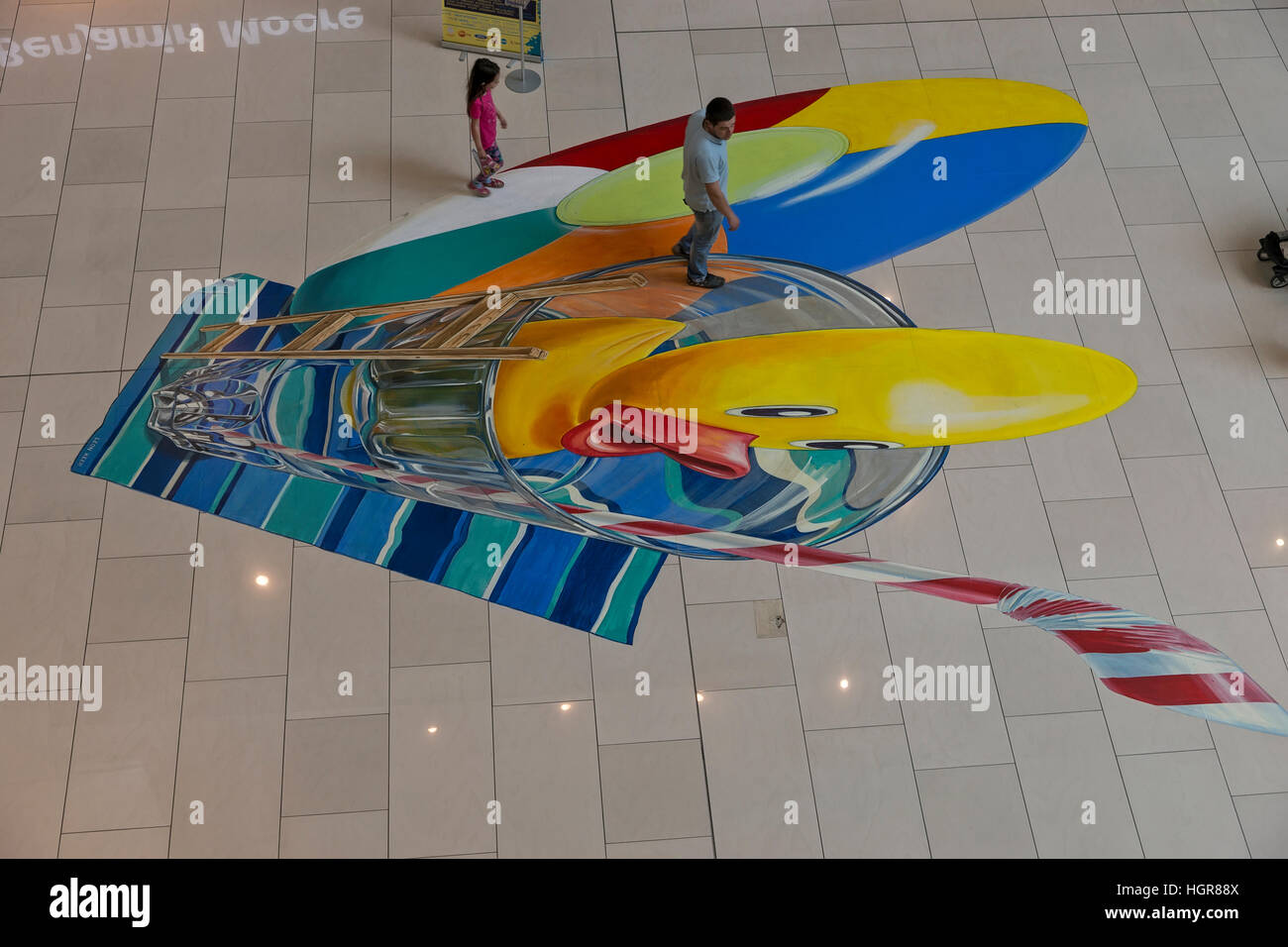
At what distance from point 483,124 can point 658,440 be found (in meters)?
2.34

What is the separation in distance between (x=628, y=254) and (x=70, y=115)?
134 inches

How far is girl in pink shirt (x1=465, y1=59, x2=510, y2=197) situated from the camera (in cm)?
460

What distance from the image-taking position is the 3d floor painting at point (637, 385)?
3439mm

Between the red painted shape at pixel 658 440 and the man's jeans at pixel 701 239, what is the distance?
87cm

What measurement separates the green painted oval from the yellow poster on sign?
1.31 metres

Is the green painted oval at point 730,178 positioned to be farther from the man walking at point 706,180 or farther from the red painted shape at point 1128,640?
the red painted shape at point 1128,640

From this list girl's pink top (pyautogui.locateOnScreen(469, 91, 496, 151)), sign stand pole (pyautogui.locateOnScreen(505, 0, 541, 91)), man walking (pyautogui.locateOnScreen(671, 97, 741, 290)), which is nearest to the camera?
man walking (pyautogui.locateOnScreen(671, 97, 741, 290))

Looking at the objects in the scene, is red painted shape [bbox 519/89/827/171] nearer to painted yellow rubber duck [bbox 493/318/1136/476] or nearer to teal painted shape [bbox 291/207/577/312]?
teal painted shape [bbox 291/207/577/312]

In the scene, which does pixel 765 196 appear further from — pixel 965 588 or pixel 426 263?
pixel 965 588

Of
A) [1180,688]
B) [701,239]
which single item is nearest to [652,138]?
[701,239]

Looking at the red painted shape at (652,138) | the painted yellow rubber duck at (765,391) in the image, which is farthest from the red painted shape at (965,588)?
the red painted shape at (652,138)

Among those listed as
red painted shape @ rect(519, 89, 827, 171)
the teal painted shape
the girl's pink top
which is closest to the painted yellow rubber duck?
the teal painted shape

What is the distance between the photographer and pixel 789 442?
3.48 metres

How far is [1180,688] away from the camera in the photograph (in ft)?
12.0
